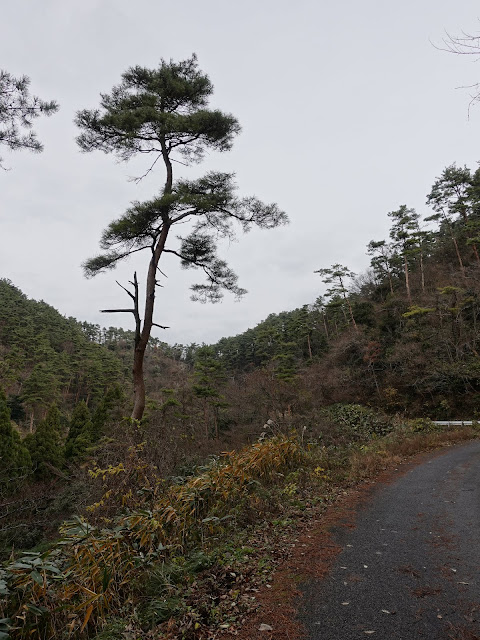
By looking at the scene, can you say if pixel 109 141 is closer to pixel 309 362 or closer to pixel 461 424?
pixel 461 424

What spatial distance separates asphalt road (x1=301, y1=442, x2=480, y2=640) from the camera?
2.65 meters

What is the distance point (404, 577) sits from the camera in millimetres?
3355

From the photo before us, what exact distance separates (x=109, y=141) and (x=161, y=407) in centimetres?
1251

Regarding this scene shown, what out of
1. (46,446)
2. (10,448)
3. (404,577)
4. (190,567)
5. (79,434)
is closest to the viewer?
(404,577)

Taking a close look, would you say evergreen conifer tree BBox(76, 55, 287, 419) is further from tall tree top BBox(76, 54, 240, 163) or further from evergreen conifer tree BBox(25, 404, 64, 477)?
evergreen conifer tree BBox(25, 404, 64, 477)

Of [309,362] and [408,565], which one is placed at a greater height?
[309,362]

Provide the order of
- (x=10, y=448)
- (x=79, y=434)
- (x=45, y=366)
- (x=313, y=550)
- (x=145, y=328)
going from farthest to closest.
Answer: (x=45, y=366) → (x=79, y=434) → (x=10, y=448) → (x=145, y=328) → (x=313, y=550)

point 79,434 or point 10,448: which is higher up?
point 10,448

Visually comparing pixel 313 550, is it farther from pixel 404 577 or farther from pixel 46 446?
pixel 46 446

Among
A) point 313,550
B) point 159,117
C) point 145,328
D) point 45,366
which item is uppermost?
point 159,117

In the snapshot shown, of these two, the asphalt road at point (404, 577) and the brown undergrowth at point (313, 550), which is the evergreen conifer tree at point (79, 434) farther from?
the asphalt road at point (404, 577)

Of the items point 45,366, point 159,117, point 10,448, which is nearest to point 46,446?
point 10,448

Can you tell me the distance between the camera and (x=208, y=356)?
21328 millimetres

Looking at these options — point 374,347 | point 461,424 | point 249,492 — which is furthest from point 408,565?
point 374,347
